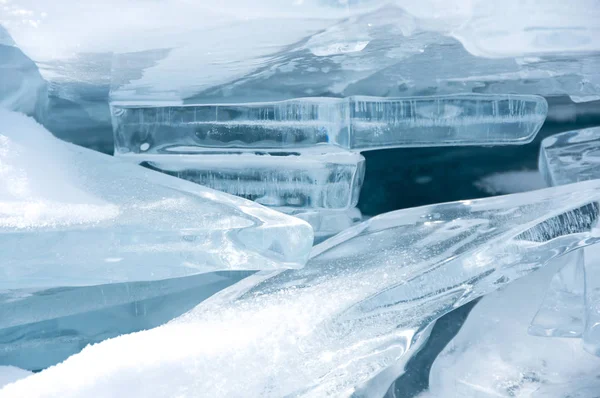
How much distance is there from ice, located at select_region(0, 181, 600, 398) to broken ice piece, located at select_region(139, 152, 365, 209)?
0.15 ft

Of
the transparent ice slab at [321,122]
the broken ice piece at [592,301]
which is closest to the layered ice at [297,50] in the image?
the transparent ice slab at [321,122]

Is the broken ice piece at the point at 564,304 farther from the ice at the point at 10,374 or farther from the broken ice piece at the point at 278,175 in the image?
the ice at the point at 10,374

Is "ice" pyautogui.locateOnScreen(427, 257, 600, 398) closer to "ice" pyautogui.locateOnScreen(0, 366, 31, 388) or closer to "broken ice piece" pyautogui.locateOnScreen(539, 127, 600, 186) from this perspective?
"broken ice piece" pyautogui.locateOnScreen(539, 127, 600, 186)

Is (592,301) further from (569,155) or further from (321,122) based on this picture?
(321,122)

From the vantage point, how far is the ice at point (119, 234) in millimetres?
437

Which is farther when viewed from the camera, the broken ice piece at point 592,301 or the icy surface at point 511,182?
the icy surface at point 511,182

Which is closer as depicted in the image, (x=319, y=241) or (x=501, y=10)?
(x=501, y=10)

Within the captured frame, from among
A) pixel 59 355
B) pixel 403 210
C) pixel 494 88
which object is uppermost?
pixel 494 88

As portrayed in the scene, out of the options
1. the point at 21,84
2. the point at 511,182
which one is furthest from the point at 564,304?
the point at 21,84

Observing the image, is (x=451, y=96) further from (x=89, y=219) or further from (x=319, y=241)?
(x=89, y=219)

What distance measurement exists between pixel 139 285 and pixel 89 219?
84 millimetres

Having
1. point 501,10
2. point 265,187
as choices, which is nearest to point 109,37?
point 265,187

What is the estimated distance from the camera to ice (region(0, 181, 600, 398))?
1.39ft

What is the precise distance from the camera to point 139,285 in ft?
1.64
